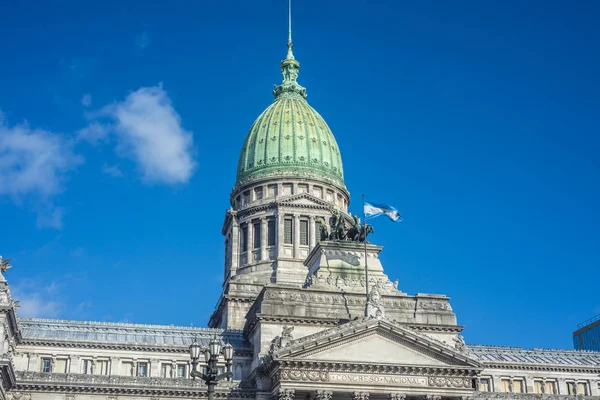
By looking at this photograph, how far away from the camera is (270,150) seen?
117m

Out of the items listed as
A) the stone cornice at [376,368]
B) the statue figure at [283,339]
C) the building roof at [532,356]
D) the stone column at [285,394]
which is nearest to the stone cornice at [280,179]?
the building roof at [532,356]

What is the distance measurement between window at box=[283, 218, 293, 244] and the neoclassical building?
1383 centimetres

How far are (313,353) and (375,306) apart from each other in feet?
25.7

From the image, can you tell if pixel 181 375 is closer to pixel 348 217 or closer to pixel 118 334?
pixel 118 334

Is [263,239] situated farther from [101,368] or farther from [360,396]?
[360,396]

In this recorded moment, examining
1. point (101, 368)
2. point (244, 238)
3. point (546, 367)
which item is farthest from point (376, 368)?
point (244, 238)

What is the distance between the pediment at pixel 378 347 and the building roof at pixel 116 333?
38.8 feet

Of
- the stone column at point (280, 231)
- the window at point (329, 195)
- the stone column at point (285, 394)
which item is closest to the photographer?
the stone column at point (285, 394)

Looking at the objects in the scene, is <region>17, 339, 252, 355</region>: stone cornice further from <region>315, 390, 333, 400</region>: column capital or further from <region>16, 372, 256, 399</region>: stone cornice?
<region>315, 390, 333, 400</region>: column capital

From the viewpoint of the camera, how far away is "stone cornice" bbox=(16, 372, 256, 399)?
71.5 meters

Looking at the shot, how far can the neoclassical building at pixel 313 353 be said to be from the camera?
71125 millimetres

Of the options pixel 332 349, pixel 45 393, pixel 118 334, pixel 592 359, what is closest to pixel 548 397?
pixel 592 359

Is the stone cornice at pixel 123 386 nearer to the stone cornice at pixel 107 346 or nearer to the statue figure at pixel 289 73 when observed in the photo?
the stone cornice at pixel 107 346

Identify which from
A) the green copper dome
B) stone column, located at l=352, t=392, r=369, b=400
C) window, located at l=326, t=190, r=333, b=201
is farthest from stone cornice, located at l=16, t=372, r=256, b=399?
the green copper dome
